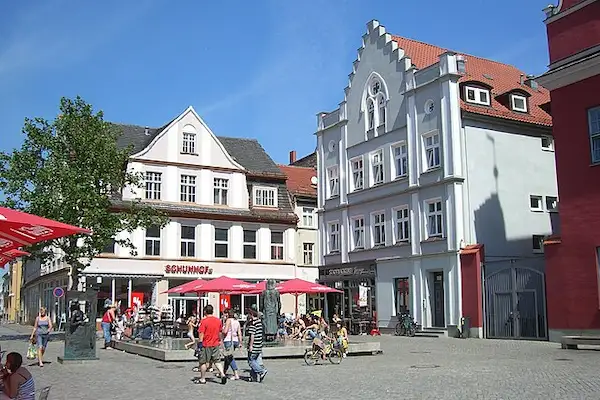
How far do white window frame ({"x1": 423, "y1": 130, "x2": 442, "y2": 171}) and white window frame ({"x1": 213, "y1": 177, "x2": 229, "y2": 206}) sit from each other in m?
17.8

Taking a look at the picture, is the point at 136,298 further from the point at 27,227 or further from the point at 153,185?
the point at 27,227

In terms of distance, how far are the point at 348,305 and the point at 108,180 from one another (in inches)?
649

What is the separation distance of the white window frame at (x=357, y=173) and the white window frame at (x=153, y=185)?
13.3 meters

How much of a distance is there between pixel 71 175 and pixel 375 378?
19.8 metres

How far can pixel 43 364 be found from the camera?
20594mm

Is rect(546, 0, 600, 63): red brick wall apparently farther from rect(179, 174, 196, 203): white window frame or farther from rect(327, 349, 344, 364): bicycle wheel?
rect(179, 174, 196, 203): white window frame

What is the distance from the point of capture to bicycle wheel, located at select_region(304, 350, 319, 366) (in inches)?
802

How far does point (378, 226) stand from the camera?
3919 cm

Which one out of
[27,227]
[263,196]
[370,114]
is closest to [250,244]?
[263,196]

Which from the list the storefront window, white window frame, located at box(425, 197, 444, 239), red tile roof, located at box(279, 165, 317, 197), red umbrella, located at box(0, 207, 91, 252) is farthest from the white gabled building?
red umbrella, located at box(0, 207, 91, 252)

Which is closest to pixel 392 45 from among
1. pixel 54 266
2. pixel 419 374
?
pixel 419 374

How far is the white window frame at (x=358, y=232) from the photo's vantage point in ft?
133

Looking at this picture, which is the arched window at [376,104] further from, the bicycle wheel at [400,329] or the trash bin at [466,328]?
the trash bin at [466,328]

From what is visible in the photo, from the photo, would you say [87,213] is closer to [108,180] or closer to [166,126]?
[108,180]
